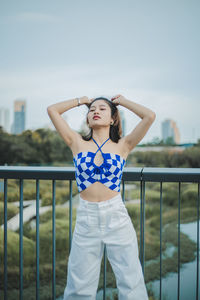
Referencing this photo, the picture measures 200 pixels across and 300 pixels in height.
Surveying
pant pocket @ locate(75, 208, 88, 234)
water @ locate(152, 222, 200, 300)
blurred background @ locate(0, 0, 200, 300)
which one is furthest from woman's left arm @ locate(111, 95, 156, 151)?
blurred background @ locate(0, 0, 200, 300)

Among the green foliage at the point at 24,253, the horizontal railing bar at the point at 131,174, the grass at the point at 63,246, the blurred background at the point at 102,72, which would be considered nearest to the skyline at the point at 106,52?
the blurred background at the point at 102,72

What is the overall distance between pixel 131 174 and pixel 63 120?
475 mm

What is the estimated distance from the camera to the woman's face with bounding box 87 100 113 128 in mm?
1567

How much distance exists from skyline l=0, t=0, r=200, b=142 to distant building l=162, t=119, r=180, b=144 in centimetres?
62

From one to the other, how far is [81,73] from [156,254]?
85.4 ft

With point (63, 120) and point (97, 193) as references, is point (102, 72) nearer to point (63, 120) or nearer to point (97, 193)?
point (63, 120)

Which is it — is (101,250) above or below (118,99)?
below

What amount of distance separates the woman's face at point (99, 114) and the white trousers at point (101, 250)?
0.40 meters

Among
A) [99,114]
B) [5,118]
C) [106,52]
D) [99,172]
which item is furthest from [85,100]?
[106,52]

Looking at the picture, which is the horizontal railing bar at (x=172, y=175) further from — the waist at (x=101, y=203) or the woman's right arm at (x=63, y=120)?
the woman's right arm at (x=63, y=120)

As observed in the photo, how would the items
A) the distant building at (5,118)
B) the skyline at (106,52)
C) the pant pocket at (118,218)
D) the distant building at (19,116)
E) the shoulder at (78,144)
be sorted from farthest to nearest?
1. the skyline at (106,52)
2. the distant building at (19,116)
3. the distant building at (5,118)
4. the shoulder at (78,144)
5. the pant pocket at (118,218)

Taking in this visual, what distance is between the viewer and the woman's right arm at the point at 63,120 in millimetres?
1605

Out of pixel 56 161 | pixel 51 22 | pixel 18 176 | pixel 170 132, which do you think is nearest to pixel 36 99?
pixel 51 22

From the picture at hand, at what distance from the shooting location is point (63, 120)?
1.64 meters
